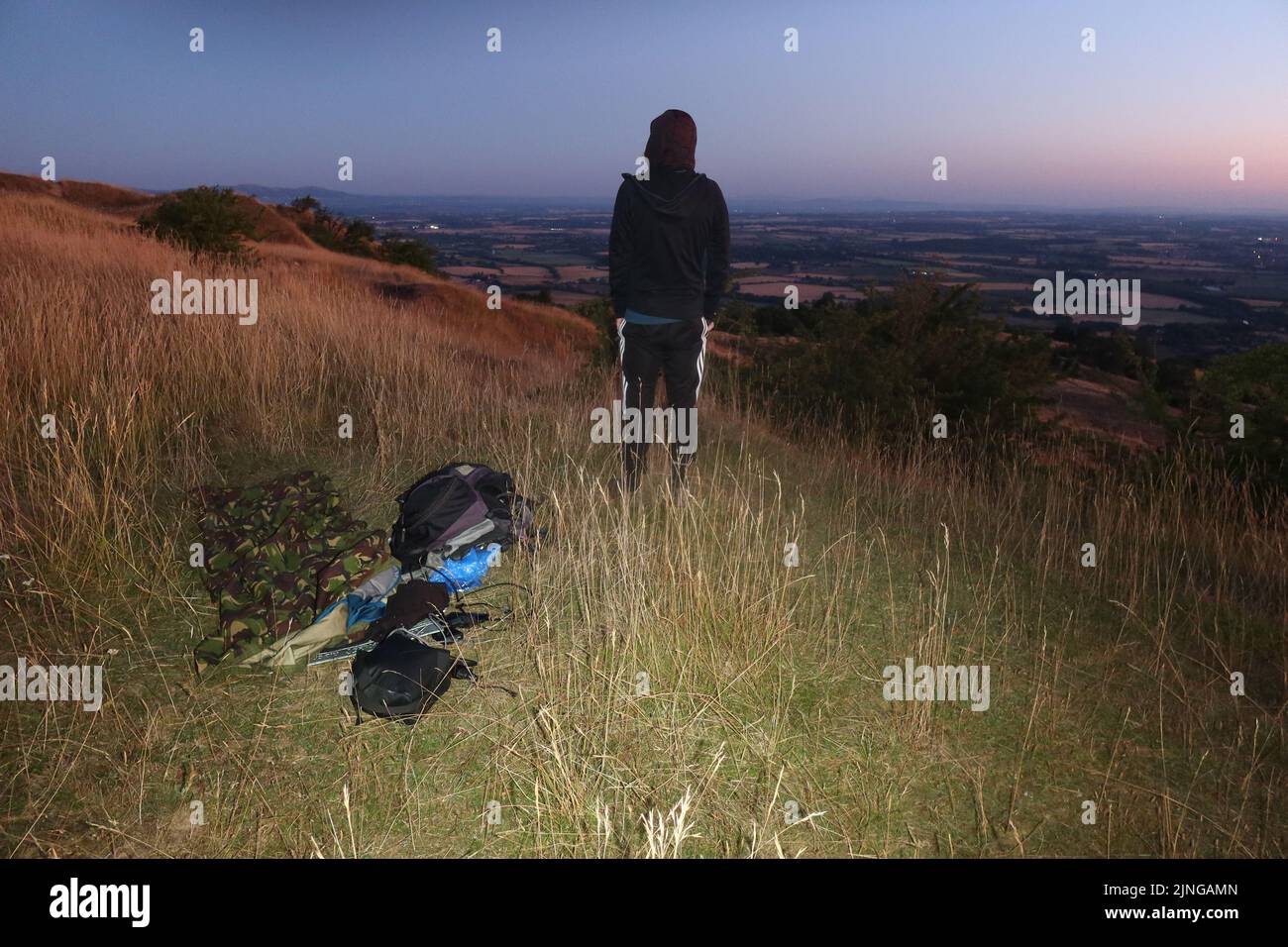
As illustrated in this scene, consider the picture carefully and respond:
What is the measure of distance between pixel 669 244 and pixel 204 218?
21961mm

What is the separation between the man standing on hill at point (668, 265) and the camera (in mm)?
4684

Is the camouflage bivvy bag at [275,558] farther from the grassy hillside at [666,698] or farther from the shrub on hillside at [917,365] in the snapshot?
the shrub on hillside at [917,365]

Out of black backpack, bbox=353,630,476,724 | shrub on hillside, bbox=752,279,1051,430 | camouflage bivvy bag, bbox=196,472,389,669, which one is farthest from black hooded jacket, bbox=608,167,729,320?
shrub on hillside, bbox=752,279,1051,430

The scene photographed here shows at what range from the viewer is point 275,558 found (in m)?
4.07

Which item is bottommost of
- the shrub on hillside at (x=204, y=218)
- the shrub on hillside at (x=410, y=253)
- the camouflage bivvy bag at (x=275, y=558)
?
the camouflage bivvy bag at (x=275, y=558)

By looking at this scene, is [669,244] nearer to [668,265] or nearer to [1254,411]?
[668,265]

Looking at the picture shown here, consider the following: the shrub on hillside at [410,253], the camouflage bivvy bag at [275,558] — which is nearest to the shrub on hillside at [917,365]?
the camouflage bivvy bag at [275,558]

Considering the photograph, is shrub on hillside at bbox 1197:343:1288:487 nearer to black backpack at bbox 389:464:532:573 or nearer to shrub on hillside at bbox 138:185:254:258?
black backpack at bbox 389:464:532:573

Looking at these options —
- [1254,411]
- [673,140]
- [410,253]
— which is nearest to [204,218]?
[410,253]

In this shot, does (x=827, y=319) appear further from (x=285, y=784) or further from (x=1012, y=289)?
(x=285, y=784)

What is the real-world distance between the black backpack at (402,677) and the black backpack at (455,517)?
0.90m

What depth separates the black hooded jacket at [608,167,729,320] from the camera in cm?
470

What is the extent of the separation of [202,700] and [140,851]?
0.83 meters
